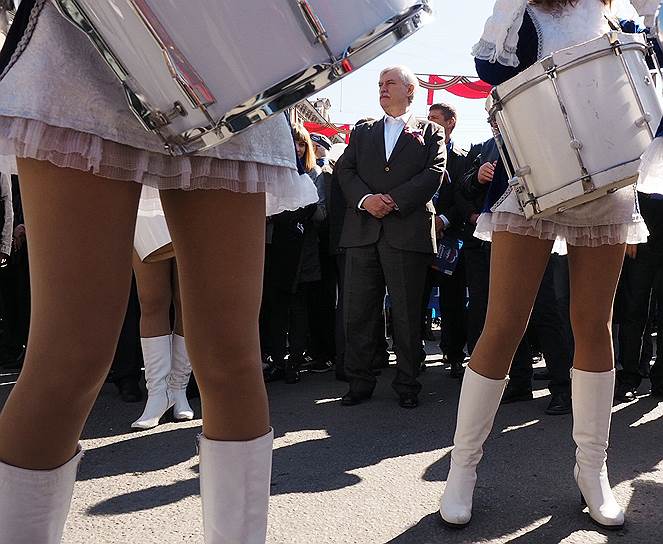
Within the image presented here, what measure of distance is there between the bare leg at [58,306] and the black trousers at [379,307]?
126 inches

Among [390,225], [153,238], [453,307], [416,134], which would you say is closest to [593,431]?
[153,238]

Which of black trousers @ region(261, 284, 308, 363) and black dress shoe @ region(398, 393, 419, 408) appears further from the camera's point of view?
black trousers @ region(261, 284, 308, 363)

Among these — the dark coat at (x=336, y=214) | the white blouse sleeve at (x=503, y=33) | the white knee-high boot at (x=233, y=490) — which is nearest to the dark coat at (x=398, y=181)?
the dark coat at (x=336, y=214)

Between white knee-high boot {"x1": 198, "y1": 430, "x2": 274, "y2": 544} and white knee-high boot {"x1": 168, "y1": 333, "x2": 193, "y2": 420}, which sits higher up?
white knee-high boot {"x1": 198, "y1": 430, "x2": 274, "y2": 544}

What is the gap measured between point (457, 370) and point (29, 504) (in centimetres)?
436

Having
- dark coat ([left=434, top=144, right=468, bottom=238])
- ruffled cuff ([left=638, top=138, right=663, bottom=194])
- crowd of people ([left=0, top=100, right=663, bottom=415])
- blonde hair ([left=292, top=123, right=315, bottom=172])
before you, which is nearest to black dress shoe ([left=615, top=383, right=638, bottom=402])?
crowd of people ([left=0, top=100, right=663, bottom=415])

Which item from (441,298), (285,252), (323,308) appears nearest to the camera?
(285,252)

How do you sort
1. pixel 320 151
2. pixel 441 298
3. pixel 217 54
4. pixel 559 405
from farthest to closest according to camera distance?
pixel 320 151 < pixel 441 298 < pixel 559 405 < pixel 217 54

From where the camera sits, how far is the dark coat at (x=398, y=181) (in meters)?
4.42

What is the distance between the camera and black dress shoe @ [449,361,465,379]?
525 centimetres

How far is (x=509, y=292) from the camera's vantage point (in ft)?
7.33

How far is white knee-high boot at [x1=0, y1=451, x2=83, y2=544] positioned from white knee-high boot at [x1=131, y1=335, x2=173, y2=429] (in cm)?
244

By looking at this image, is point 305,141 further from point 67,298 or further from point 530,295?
point 67,298

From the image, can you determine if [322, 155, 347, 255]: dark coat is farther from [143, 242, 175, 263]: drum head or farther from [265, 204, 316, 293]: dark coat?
[143, 242, 175, 263]: drum head
